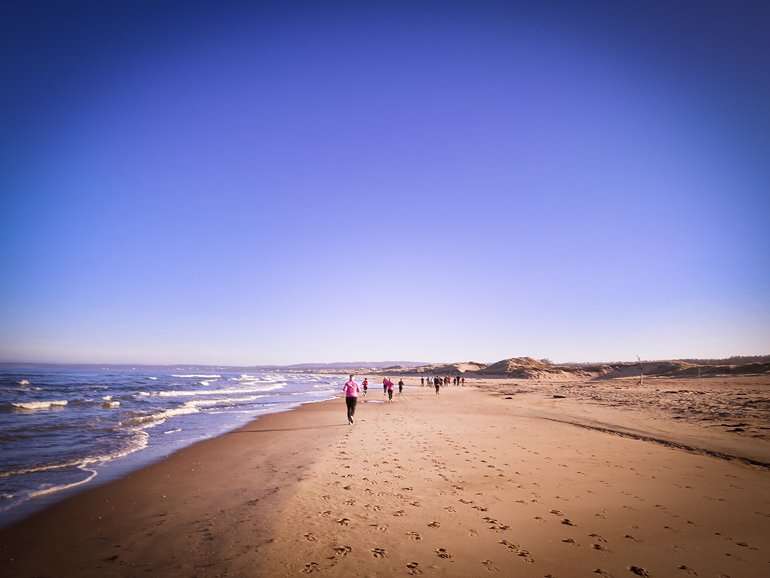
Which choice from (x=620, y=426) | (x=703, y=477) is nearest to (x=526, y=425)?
(x=620, y=426)

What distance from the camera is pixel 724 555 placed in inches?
214

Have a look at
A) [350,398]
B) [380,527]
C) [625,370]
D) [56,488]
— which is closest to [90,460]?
[56,488]

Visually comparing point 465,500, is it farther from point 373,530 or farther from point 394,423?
point 394,423

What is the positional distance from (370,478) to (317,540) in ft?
11.7

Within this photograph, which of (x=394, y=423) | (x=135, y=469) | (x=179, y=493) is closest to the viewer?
(x=179, y=493)

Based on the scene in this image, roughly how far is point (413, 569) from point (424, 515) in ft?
6.22

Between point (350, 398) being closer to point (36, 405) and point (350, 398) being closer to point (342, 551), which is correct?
point (342, 551)

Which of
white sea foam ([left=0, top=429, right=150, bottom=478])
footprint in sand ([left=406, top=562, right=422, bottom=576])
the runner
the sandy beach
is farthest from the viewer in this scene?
the runner

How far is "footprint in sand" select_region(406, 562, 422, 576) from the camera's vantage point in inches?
192

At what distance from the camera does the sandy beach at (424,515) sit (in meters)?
5.23

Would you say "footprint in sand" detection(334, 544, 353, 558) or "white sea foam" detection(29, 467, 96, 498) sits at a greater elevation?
"footprint in sand" detection(334, 544, 353, 558)

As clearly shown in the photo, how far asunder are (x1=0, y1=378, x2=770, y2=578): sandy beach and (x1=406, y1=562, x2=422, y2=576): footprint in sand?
0.13ft

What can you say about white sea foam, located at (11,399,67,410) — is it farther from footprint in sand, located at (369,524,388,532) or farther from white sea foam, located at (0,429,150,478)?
footprint in sand, located at (369,524,388,532)

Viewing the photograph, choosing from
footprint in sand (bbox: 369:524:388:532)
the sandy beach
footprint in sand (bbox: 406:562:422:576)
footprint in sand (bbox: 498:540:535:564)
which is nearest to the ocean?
the sandy beach
